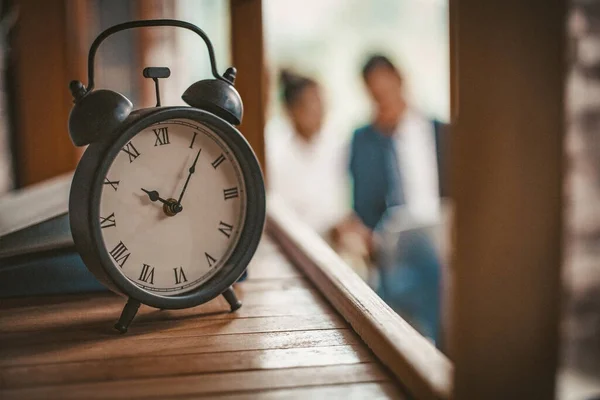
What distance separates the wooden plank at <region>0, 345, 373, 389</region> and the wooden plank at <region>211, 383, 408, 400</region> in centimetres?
8

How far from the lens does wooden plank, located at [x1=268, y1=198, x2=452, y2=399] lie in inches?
28.5

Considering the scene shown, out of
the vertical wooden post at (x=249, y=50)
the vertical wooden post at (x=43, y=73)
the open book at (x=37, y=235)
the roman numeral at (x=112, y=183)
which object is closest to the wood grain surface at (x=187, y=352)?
the open book at (x=37, y=235)

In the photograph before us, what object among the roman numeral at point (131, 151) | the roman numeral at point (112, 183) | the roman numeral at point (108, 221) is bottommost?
the roman numeral at point (108, 221)

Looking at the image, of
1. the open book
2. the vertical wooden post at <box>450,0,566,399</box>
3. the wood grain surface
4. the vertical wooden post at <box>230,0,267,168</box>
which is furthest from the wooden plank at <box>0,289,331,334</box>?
the vertical wooden post at <box>230,0,267,168</box>

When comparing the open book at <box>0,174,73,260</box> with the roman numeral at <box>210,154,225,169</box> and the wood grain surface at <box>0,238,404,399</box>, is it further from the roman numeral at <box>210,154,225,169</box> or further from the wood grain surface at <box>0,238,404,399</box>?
the roman numeral at <box>210,154,225,169</box>

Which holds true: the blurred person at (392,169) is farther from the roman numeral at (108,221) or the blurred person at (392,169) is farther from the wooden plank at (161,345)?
the roman numeral at (108,221)

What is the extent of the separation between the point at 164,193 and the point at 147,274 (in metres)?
0.13

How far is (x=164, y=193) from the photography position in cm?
99

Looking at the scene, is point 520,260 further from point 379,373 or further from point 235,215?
point 235,215

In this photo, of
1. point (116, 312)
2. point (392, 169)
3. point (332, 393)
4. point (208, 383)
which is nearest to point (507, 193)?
point (332, 393)

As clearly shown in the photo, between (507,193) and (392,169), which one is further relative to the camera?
(392,169)

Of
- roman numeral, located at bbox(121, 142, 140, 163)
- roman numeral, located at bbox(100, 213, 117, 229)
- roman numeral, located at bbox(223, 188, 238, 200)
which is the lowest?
roman numeral, located at bbox(100, 213, 117, 229)

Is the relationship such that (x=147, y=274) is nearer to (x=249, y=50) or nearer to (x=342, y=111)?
(x=249, y=50)

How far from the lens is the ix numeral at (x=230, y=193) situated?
40.7 inches
